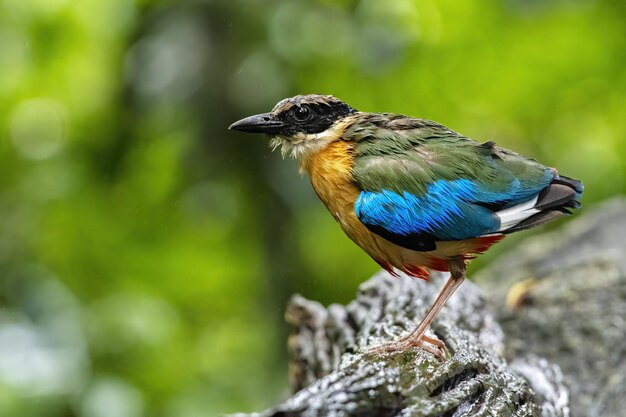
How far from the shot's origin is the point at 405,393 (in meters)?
3.32

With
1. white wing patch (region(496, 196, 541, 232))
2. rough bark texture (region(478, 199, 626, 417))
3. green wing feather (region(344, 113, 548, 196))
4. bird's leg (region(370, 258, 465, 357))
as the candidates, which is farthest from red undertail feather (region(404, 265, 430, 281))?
rough bark texture (region(478, 199, 626, 417))

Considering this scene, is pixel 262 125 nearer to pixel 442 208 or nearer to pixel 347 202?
pixel 347 202

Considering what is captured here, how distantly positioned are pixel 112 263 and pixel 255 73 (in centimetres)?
209

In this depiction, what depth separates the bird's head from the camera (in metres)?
4.72

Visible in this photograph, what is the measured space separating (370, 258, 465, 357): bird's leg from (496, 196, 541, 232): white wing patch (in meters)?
0.32

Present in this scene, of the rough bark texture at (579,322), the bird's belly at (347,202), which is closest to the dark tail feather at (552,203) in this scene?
the bird's belly at (347,202)

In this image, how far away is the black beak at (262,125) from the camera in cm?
471

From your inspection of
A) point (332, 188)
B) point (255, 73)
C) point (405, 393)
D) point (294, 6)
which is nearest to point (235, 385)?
point (255, 73)

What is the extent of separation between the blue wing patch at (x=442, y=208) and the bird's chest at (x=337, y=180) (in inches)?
3.8

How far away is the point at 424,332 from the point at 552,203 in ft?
2.80

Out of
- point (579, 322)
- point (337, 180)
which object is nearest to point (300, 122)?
point (337, 180)

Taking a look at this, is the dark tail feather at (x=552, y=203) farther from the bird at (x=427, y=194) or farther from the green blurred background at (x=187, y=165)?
the green blurred background at (x=187, y=165)

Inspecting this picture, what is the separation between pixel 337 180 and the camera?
4.46 m

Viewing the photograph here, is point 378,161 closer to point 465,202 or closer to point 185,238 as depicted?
point 465,202
